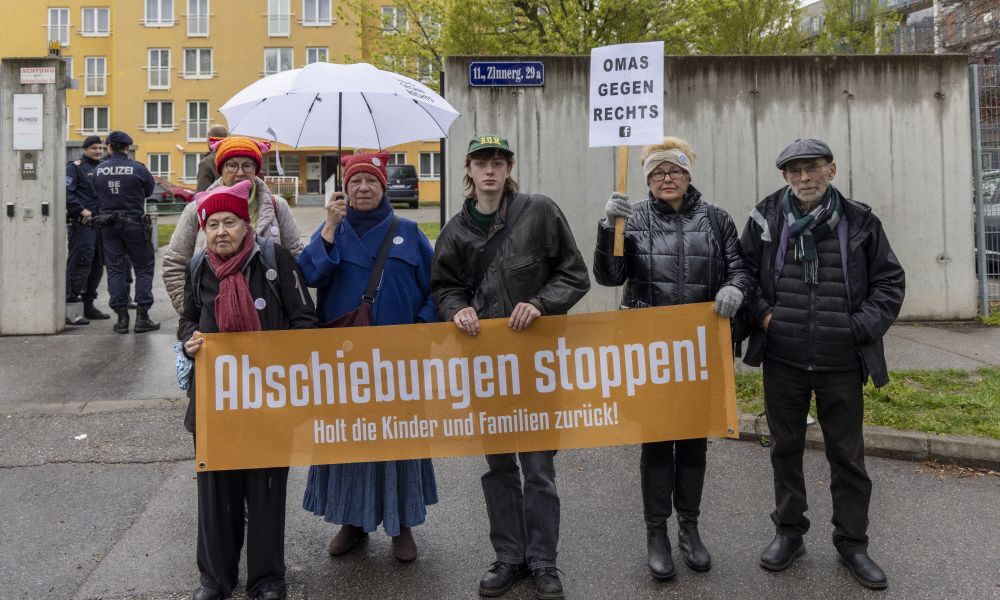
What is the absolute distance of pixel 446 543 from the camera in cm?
427

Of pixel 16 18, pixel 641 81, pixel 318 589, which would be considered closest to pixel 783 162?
pixel 641 81

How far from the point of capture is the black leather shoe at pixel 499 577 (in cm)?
367

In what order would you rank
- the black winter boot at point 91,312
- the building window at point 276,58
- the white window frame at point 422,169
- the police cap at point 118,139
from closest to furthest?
the police cap at point 118,139
the black winter boot at point 91,312
the white window frame at point 422,169
the building window at point 276,58

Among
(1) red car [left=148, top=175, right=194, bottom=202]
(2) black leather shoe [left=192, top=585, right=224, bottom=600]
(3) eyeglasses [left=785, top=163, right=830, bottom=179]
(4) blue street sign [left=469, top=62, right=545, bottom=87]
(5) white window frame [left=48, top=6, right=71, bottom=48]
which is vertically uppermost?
(5) white window frame [left=48, top=6, right=71, bottom=48]

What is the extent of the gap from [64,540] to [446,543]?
2.03 m

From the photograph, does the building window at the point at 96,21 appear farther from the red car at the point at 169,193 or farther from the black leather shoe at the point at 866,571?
the black leather shoe at the point at 866,571

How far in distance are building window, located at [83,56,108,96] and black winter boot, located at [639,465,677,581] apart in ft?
191

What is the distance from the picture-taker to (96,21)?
2140 inches

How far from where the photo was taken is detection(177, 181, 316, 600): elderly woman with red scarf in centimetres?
356

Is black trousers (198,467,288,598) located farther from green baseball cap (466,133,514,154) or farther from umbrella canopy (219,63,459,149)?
umbrella canopy (219,63,459,149)

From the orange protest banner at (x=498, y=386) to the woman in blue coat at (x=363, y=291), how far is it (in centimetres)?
23

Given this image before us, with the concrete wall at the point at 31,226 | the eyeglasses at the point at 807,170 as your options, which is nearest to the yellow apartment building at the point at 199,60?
the concrete wall at the point at 31,226

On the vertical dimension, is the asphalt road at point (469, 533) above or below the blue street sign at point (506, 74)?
below

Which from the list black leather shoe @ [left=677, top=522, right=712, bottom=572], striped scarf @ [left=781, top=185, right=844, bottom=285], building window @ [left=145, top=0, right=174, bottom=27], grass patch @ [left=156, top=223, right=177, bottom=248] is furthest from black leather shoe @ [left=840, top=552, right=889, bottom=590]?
building window @ [left=145, top=0, right=174, bottom=27]
